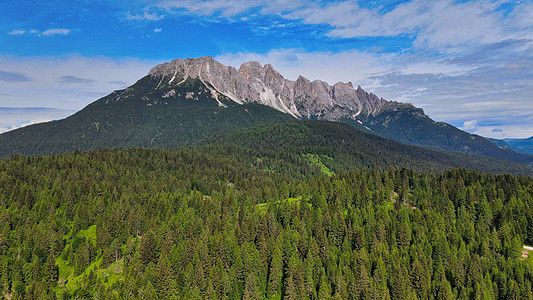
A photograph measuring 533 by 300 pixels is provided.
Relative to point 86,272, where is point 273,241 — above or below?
above

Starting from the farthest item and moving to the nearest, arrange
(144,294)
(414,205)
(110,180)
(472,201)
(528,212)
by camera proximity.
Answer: (110,180) < (414,205) < (472,201) < (528,212) < (144,294)

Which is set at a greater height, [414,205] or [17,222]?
[17,222]

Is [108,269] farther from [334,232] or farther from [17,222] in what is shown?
[334,232]

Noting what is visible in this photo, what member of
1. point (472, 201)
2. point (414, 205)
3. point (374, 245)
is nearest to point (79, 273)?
point (374, 245)

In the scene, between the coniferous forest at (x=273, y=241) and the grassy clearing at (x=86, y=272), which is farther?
the grassy clearing at (x=86, y=272)

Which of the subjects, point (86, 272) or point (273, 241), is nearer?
point (86, 272)

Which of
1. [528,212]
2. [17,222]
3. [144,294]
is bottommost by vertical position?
[144,294]

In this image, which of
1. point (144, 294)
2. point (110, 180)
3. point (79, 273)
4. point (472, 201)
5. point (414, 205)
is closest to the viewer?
point (144, 294)

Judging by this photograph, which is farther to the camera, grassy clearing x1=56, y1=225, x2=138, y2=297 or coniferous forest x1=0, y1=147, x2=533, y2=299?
grassy clearing x1=56, y1=225, x2=138, y2=297
